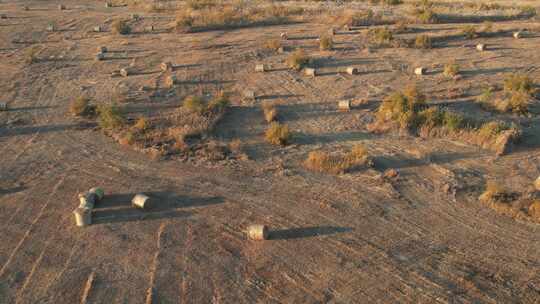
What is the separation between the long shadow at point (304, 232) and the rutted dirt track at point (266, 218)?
1.4 inches

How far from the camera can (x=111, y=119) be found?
13852mm

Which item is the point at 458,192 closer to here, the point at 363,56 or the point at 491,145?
the point at 491,145

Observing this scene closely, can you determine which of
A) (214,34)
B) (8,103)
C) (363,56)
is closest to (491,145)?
(363,56)

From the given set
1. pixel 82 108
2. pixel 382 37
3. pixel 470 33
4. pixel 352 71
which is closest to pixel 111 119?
pixel 82 108

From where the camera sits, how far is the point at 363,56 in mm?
20844

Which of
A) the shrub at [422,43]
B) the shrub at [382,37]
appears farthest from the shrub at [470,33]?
the shrub at [382,37]

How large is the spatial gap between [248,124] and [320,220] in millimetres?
5460

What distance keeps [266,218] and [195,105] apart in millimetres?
6303

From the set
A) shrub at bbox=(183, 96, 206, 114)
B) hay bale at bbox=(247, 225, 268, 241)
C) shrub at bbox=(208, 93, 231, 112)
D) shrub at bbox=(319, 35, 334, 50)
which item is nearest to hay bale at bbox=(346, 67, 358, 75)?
shrub at bbox=(319, 35, 334, 50)

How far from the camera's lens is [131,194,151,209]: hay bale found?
994cm

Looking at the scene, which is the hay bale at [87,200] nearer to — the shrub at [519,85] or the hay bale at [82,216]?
the hay bale at [82,216]

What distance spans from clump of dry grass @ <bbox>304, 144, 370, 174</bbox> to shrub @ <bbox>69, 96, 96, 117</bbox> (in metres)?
8.06

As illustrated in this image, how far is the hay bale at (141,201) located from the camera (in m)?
9.94

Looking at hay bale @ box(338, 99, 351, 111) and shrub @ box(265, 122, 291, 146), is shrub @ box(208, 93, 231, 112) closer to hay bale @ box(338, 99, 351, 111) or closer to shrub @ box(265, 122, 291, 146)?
shrub @ box(265, 122, 291, 146)
